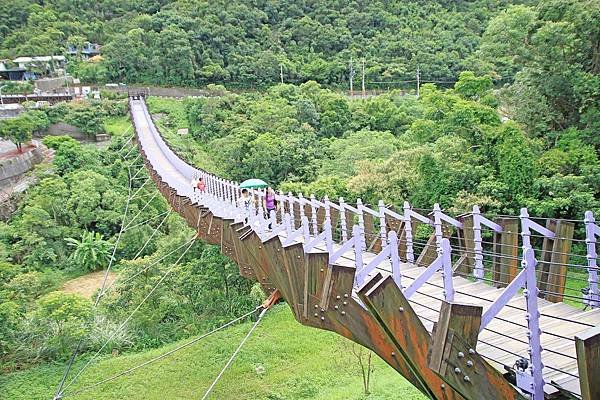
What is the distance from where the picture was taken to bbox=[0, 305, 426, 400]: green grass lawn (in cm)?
952

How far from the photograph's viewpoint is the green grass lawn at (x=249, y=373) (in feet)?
31.2

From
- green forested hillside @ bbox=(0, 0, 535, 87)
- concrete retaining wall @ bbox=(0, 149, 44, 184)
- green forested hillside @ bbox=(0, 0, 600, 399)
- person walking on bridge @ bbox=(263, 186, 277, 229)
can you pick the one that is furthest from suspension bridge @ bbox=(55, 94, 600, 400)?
green forested hillside @ bbox=(0, 0, 535, 87)

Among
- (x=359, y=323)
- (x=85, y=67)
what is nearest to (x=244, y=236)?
(x=359, y=323)

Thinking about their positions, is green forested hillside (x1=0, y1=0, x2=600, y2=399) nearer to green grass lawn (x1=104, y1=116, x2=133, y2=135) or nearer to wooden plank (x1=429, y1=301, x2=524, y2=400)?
green grass lawn (x1=104, y1=116, x2=133, y2=135)

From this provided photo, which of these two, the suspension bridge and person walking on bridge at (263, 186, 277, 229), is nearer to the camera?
the suspension bridge

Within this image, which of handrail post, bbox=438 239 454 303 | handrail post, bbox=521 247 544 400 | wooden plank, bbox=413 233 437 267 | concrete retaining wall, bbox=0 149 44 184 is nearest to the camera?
handrail post, bbox=521 247 544 400

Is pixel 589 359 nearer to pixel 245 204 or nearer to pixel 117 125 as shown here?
pixel 245 204

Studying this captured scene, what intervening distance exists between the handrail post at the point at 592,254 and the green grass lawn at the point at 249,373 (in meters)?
5.37

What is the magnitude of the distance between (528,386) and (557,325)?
717 mm

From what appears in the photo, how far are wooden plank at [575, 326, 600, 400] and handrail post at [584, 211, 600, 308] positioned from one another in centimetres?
108

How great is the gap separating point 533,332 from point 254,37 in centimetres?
5054

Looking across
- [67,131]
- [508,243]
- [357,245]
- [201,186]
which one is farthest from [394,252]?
[67,131]

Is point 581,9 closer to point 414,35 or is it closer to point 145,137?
point 145,137

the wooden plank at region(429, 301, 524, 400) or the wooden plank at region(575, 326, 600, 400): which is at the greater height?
the wooden plank at region(575, 326, 600, 400)
